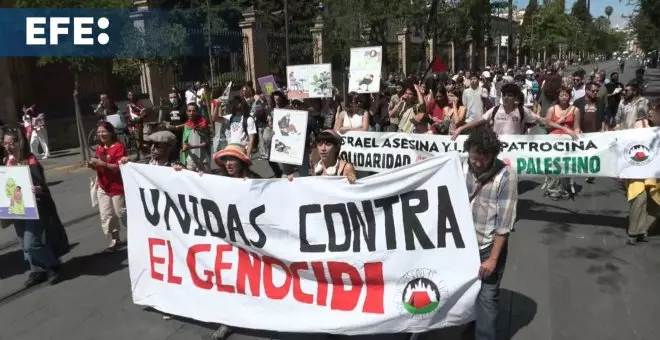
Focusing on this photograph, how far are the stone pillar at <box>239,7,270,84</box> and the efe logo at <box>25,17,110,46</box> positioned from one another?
24.3 ft

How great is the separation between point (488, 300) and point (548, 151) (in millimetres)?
3730

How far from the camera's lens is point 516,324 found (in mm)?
4227

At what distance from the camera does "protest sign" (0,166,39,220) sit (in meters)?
5.03

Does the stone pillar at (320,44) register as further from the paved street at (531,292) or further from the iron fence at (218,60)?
the paved street at (531,292)

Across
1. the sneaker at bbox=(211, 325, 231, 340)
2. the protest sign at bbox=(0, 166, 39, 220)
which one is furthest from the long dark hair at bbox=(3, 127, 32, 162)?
the sneaker at bbox=(211, 325, 231, 340)

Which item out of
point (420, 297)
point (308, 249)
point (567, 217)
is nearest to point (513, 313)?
point (420, 297)

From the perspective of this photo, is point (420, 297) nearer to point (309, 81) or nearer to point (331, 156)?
point (331, 156)

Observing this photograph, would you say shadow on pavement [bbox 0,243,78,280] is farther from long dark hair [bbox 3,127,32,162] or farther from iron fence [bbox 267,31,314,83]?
iron fence [bbox 267,31,314,83]

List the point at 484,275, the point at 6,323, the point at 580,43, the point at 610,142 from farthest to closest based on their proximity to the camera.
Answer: the point at 580,43
the point at 610,142
the point at 6,323
the point at 484,275

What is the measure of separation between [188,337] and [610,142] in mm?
5060

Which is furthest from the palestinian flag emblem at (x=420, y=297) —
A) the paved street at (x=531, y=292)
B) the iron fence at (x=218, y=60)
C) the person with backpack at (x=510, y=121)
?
the iron fence at (x=218, y=60)

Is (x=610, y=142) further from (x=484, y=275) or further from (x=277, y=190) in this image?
(x=277, y=190)

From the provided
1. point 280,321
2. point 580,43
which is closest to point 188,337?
point 280,321

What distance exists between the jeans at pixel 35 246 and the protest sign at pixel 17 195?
0.71 feet
